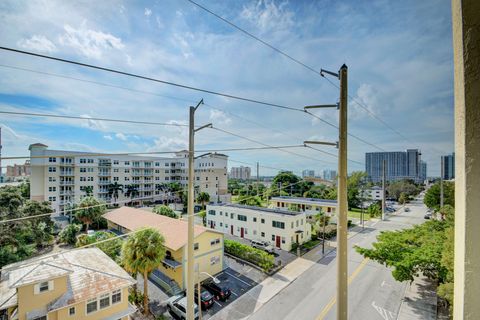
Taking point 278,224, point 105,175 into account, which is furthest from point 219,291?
point 105,175

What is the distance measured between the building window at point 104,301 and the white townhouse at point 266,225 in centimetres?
1522

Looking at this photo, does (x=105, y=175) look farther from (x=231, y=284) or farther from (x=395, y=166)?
(x=395, y=166)

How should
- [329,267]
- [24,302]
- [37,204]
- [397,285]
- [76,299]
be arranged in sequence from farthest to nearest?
[37,204] < [329,267] < [397,285] < [76,299] < [24,302]

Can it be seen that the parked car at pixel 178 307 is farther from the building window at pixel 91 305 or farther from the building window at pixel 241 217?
the building window at pixel 241 217

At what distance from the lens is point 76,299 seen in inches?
381

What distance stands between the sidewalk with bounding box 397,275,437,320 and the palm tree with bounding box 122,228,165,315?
13.0 m

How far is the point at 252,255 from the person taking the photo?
1822 cm

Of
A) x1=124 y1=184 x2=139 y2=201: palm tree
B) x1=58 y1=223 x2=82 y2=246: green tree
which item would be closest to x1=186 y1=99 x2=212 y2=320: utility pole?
x1=58 y1=223 x2=82 y2=246: green tree

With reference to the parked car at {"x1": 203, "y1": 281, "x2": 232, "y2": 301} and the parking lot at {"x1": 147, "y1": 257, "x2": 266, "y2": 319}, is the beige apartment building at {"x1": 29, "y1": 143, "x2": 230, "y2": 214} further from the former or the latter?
the parked car at {"x1": 203, "y1": 281, "x2": 232, "y2": 301}

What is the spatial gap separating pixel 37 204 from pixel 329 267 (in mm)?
30022

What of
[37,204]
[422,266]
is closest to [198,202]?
[37,204]

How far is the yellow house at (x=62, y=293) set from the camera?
9156mm

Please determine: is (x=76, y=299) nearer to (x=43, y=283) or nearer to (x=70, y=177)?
(x=43, y=283)

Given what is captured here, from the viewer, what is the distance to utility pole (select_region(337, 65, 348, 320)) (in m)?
3.53
